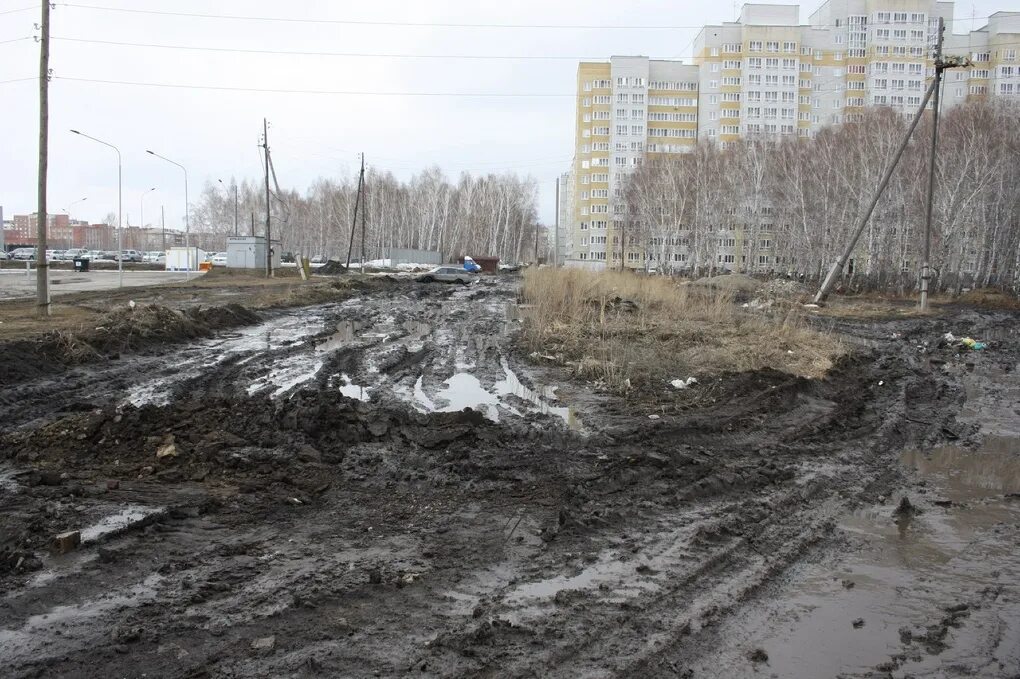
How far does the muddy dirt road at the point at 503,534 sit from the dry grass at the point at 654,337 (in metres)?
1.72

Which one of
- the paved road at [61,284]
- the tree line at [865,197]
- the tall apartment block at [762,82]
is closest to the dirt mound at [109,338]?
the paved road at [61,284]

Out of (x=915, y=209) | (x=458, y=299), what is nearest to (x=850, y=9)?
(x=915, y=209)

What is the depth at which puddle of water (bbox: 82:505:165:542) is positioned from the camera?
16.0 feet

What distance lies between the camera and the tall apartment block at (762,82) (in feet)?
291

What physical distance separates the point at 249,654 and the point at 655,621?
2.14 m

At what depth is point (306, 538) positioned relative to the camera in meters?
5.01

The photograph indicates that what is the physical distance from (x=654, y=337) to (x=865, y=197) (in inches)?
1418

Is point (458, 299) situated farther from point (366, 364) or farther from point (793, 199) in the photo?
point (793, 199)

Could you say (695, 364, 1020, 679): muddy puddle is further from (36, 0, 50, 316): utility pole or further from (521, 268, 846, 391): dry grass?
(36, 0, 50, 316): utility pole

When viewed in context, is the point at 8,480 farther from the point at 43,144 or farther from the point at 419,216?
the point at 419,216

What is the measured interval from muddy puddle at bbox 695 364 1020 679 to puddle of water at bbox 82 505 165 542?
400 centimetres

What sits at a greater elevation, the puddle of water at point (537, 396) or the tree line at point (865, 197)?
the tree line at point (865, 197)

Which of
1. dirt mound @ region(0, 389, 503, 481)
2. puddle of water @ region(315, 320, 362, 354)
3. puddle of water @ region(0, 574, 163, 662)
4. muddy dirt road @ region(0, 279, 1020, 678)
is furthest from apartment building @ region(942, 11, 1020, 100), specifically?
puddle of water @ region(0, 574, 163, 662)

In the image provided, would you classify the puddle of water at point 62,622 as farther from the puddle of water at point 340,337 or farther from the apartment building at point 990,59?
the apartment building at point 990,59
